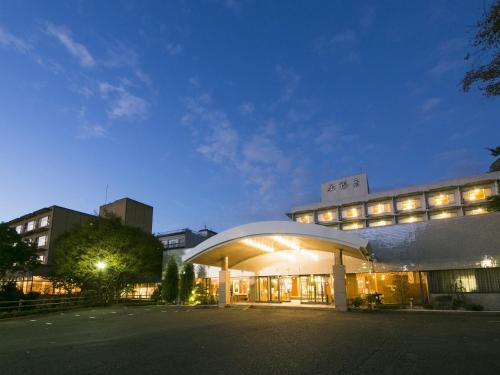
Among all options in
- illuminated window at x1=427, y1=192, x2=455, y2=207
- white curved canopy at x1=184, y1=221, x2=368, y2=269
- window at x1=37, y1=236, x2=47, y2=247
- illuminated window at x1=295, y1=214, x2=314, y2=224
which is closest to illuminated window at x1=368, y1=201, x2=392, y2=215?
illuminated window at x1=427, y1=192, x2=455, y2=207

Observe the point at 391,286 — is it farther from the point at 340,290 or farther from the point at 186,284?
the point at 186,284

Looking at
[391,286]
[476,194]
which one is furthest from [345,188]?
[391,286]

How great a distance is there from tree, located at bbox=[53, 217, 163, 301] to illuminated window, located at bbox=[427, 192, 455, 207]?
127 feet

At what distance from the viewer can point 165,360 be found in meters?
7.73

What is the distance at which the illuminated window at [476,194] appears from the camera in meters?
46.7

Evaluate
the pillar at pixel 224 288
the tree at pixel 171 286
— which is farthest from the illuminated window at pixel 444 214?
the tree at pixel 171 286

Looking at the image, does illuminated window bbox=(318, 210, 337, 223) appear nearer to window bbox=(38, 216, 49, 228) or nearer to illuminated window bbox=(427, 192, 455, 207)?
illuminated window bbox=(427, 192, 455, 207)

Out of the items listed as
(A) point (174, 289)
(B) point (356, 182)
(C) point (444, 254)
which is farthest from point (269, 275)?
(B) point (356, 182)

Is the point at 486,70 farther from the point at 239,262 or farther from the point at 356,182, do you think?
the point at 356,182

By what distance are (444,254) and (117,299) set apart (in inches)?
1049

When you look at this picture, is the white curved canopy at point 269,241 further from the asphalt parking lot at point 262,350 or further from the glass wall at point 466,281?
the asphalt parking lot at point 262,350

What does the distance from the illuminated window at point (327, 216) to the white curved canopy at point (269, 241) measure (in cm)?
2965

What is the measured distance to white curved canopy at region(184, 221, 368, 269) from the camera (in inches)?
762

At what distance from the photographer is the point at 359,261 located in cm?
2566
